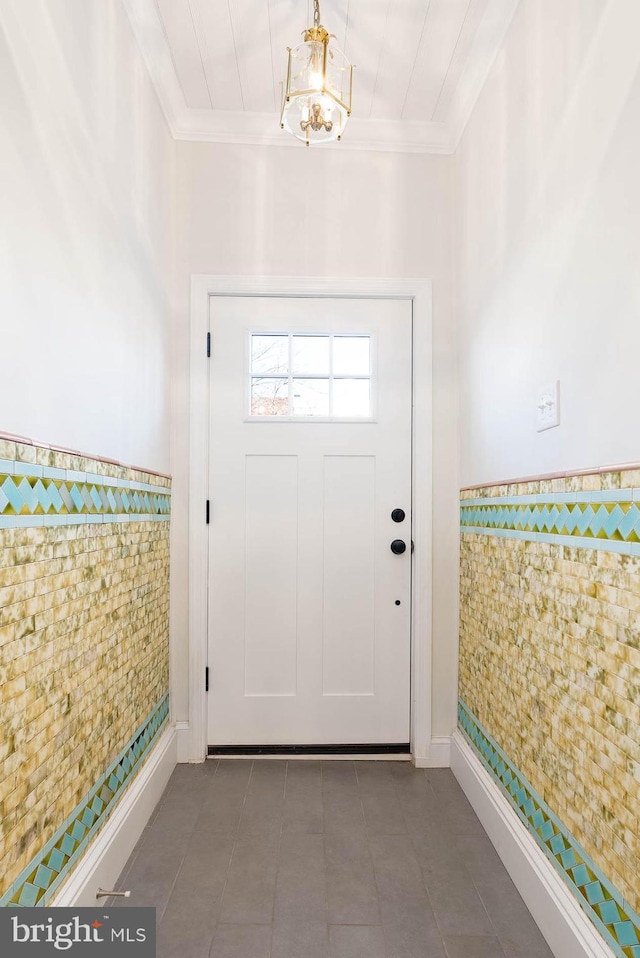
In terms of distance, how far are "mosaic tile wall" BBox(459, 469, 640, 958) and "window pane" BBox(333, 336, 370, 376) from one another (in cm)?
83

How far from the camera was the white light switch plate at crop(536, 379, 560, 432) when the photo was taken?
155 centimetres

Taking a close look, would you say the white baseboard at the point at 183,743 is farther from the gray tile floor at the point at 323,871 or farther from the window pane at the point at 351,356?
the window pane at the point at 351,356

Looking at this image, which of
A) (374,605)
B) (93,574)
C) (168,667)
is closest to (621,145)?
(93,574)

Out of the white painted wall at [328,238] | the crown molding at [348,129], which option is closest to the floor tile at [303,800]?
the white painted wall at [328,238]

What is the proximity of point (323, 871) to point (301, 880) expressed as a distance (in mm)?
75

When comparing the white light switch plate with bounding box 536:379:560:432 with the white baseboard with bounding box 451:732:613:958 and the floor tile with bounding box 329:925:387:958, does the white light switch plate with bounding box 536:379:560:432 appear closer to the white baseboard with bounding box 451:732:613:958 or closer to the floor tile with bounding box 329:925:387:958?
the white baseboard with bounding box 451:732:613:958

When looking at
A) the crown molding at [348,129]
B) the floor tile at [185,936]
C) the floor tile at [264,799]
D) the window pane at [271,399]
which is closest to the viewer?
the floor tile at [185,936]

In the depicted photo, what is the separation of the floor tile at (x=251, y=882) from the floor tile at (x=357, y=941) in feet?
0.59

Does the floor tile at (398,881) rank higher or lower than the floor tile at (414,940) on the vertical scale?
higher

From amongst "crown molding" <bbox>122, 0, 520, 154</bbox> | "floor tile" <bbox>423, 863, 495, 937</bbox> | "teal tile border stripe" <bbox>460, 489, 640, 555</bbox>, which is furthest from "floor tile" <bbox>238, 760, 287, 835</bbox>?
"crown molding" <bbox>122, 0, 520, 154</bbox>

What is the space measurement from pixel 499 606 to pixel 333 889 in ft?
3.09

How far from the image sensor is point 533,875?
5.20 ft

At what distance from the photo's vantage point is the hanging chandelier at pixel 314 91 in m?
1.53

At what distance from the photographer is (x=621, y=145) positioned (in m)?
1.24
